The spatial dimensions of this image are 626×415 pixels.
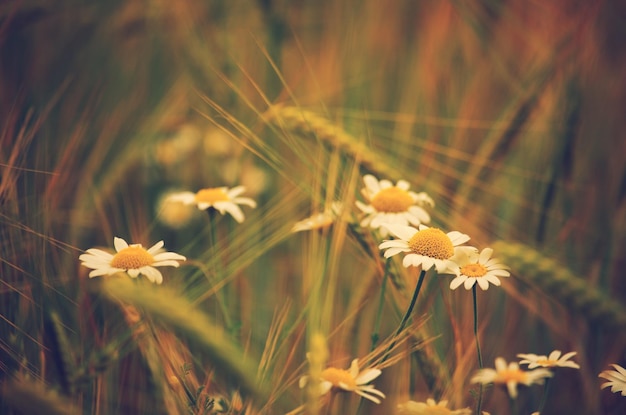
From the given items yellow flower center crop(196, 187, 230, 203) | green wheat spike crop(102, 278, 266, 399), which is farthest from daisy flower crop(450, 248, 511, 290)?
yellow flower center crop(196, 187, 230, 203)

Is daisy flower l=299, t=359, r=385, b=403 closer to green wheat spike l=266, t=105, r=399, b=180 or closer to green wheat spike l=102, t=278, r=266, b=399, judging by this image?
green wheat spike l=102, t=278, r=266, b=399

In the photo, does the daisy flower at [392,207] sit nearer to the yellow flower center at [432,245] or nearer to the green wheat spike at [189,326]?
the yellow flower center at [432,245]

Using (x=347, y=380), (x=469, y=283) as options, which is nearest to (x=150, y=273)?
(x=347, y=380)

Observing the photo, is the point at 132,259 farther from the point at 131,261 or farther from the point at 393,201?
Answer: the point at 393,201

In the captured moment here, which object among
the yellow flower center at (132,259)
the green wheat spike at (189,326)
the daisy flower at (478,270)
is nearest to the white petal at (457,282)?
the daisy flower at (478,270)

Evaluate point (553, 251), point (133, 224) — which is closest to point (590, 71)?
point (553, 251)

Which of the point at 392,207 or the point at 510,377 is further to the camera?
the point at 392,207
